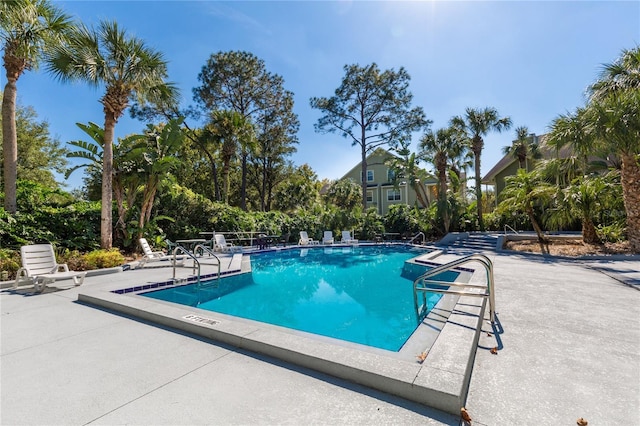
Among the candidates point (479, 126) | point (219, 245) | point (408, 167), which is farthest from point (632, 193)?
point (219, 245)

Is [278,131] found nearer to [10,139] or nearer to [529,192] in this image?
[10,139]

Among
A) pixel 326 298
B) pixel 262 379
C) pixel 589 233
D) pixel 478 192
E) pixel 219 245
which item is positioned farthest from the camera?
pixel 478 192

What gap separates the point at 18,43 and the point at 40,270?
356 inches

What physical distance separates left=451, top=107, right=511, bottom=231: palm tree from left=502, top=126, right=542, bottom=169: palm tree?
136 inches

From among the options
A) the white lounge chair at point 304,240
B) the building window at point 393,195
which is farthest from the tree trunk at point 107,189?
the building window at point 393,195

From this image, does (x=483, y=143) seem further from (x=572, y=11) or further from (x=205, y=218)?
(x=205, y=218)

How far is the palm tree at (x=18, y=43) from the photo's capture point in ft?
33.5

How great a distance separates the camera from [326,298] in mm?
8078

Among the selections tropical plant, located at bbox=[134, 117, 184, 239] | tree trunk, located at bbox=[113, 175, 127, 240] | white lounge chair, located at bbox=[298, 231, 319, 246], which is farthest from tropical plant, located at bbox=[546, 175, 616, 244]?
tree trunk, located at bbox=[113, 175, 127, 240]

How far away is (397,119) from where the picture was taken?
27453 mm

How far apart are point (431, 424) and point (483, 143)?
24.3m

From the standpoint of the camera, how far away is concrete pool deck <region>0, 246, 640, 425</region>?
7.89ft

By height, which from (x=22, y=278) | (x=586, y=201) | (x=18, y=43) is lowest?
(x=22, y=278)

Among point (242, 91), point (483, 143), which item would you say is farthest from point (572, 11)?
point (242, 91)
